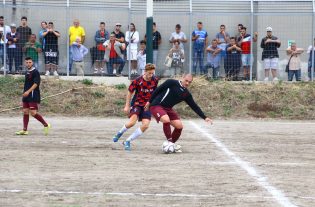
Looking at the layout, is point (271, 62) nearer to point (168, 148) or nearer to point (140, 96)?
point (140, 96)

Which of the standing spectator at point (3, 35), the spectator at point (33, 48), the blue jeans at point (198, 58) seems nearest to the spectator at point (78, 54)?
the spectator at point (33, 48)

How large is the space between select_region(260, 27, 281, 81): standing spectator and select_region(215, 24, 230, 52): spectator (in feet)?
3.93

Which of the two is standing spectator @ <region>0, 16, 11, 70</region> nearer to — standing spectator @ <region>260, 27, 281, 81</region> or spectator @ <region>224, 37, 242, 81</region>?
spectator @ <region>224, 37, 242, 81</region>

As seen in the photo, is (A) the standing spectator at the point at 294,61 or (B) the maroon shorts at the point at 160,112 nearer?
(B) the maroon shorts at the point at 160,112

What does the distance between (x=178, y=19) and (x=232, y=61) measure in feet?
7.96

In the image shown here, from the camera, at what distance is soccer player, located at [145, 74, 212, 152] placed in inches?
595

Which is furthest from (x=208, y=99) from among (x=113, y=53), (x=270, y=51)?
(x=113, y=53)

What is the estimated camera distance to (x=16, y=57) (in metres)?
25.9

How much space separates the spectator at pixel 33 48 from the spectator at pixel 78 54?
1155 millimetres

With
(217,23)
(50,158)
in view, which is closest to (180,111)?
(217,23)

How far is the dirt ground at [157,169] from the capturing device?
1042cm

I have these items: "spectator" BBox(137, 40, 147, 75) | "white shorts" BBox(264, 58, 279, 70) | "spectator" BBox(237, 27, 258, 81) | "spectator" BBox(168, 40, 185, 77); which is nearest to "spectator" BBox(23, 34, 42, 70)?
"spectator" BBox(137, 40, 147, 75)

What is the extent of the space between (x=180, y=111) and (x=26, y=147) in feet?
29.2

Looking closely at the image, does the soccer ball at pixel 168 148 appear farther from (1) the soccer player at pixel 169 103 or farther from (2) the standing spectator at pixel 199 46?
(2) the standing spectator at pixel 199 46
